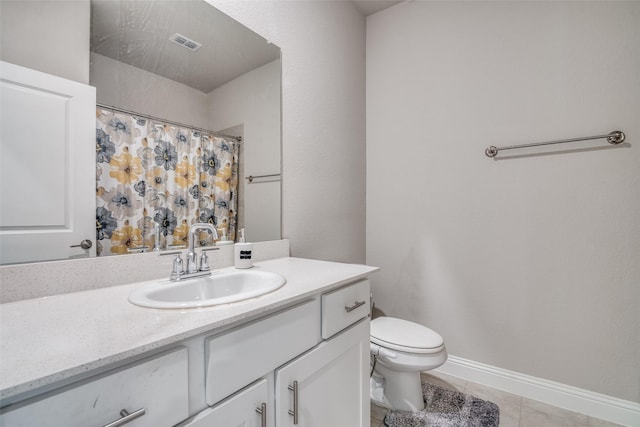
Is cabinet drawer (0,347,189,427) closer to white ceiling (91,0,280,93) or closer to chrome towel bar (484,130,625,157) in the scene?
white ceiling (91,0,280,93)

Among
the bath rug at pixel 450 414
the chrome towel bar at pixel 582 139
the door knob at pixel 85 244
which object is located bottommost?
the bath rug at pixel 450 414

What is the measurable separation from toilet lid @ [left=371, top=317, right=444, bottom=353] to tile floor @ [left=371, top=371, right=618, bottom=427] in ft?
1.33

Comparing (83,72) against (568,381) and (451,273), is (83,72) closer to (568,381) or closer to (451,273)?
(451,273)

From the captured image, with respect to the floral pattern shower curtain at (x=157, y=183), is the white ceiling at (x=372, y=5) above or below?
above

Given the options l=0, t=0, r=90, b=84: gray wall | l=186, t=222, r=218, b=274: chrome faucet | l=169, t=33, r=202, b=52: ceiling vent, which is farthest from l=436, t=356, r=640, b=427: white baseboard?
l=0, t=0, r=90, b=84: gray wall

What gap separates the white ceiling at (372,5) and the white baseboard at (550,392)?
2436 mm

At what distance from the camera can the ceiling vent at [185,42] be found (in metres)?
1.09

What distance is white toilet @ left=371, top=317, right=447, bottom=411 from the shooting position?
1375 millimetres

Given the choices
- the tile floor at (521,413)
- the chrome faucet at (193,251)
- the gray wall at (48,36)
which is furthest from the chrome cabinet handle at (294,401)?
the gray wall at (48,36)

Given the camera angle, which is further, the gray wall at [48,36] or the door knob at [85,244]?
the door knob at [85,244]

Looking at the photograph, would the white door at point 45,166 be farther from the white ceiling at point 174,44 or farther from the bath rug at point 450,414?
the bath rug at point 450,414

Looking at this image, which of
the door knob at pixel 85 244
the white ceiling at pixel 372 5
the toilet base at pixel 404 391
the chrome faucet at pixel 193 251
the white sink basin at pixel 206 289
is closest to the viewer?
the white sink basin at pixel 206 289

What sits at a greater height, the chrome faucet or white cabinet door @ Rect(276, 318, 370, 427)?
the chrome faucet

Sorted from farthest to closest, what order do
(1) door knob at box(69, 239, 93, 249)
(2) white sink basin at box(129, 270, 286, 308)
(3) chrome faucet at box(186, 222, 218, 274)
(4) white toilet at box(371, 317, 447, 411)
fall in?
1. (4) white toilet at box(371, 317, 447, 411)
2. (3) chrome faucet at box(186, 222, 218, 274)
3. (1) door knob at box(69, 239, 93, 249)
4. (2) white sink basin at box(129, 270, 286, 308)
